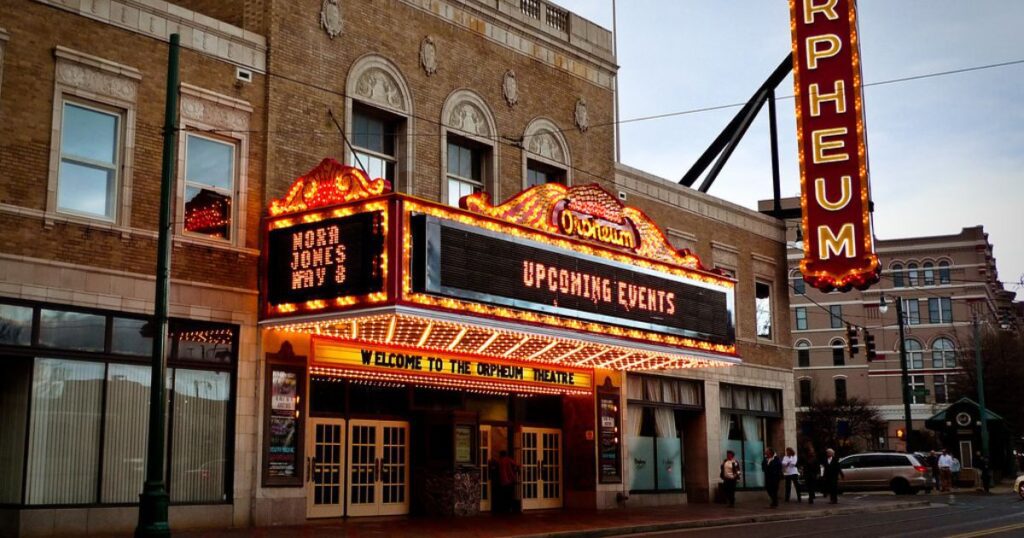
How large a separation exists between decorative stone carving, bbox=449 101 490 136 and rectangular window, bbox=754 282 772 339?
15138 mm

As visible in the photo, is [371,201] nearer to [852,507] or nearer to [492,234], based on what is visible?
[492,234]

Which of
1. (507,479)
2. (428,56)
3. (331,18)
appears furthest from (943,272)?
(331,18)

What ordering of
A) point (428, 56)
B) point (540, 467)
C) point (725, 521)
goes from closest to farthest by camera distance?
1. point (428, 56)
2. point (725, 521)
3. point (540, 467)

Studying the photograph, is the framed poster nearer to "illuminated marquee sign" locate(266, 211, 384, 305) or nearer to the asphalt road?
the asphalt road

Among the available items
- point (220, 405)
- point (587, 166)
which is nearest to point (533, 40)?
point (587, 166)

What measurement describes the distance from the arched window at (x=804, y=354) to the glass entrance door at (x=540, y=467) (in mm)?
70680

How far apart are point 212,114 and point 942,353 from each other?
83.8 m

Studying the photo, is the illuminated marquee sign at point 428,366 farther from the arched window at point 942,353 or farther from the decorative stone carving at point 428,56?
the arched window at point 942,353

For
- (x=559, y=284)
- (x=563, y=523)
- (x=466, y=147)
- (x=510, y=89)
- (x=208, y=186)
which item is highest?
(x=510, y=89)

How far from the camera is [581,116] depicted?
30984 mm

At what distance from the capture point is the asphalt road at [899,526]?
21.5 m

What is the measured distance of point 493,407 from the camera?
28.5 m

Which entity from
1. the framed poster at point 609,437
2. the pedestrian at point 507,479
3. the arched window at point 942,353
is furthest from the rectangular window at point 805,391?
the pedestrian at point 507,479

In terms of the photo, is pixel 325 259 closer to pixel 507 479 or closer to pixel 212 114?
pixel 212 114
